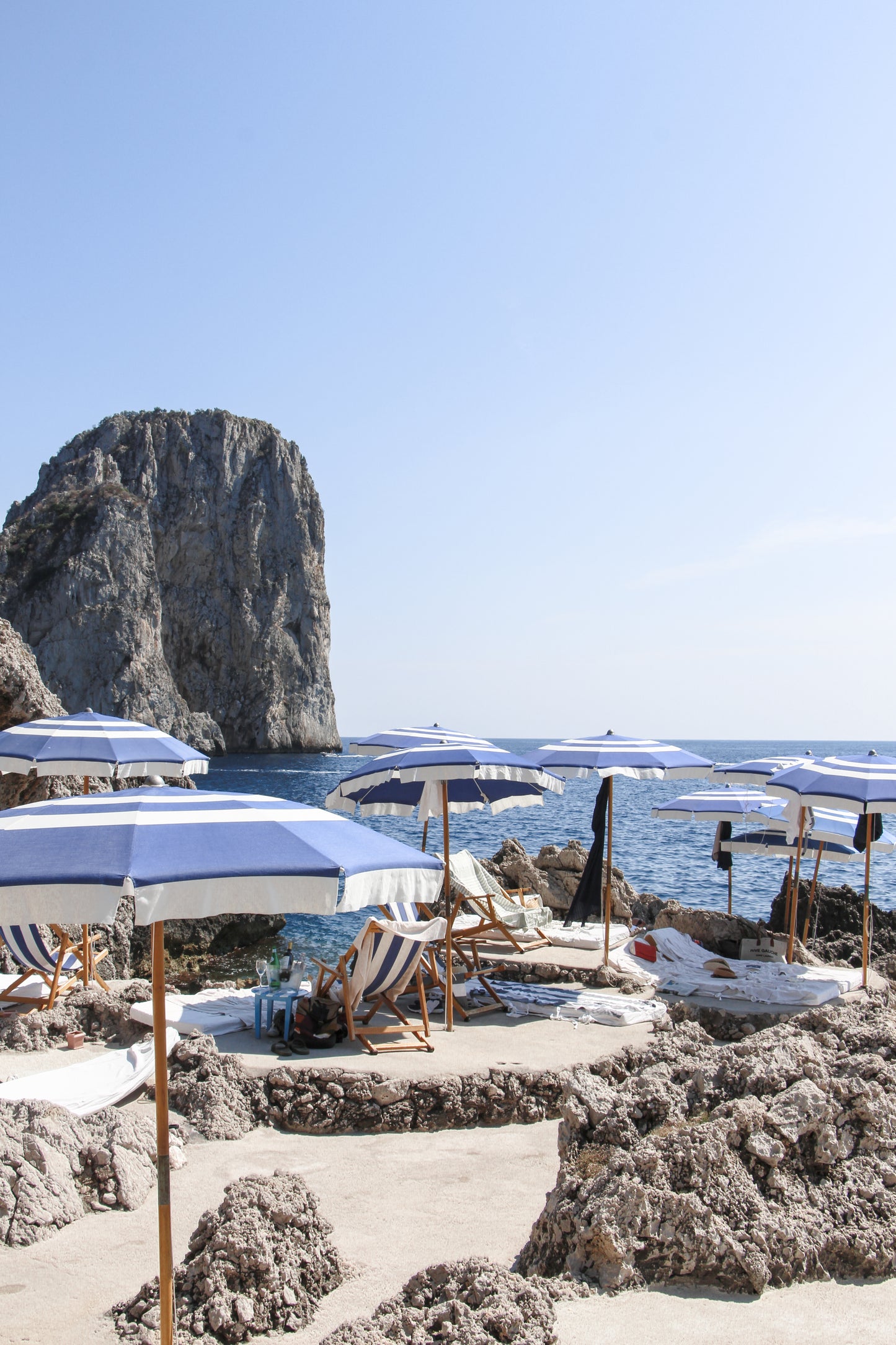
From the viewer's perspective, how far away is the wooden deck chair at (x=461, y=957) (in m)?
7.48

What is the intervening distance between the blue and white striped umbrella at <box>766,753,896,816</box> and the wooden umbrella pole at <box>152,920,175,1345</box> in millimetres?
6211

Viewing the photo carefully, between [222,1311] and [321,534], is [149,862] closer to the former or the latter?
[222,1311]

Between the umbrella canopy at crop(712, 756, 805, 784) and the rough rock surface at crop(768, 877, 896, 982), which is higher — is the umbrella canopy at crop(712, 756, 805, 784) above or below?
above

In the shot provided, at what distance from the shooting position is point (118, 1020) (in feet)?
23.0

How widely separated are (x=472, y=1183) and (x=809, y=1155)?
6.57ft

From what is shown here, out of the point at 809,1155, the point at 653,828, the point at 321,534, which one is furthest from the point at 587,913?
the point at 321,534

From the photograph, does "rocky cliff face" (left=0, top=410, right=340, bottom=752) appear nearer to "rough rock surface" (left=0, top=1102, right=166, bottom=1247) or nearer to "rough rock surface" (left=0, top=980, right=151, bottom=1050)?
"rough rock surface" (left=0, top=980, right=151, bottom=1050)

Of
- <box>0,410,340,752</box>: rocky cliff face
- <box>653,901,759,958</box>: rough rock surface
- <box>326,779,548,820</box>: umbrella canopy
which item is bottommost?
<box>653,901,759,958</box>: rough rock surface

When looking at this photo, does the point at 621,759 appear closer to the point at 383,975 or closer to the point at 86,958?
the point at 383,975

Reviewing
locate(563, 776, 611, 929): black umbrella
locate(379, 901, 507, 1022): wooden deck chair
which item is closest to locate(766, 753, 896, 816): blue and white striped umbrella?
locate(563, 776, 611, 929): black umbrella

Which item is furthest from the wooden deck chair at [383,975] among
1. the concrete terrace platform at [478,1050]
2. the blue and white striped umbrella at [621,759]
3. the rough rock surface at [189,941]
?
the rough rock surface at [189,941]

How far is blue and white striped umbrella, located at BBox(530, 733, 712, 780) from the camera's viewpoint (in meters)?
8.20

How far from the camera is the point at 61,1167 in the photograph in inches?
165

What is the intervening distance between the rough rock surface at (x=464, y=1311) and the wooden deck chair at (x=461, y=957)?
3.61 m
